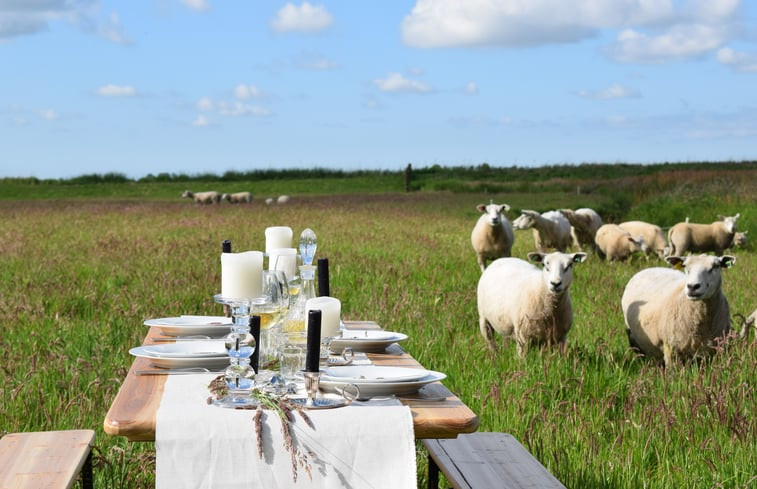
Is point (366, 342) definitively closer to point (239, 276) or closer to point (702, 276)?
point (239, 276)

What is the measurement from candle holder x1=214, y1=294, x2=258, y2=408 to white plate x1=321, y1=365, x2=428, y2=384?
33 cm

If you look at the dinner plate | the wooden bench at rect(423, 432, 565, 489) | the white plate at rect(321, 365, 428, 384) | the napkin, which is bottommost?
the wooden bench at rect(423, 432, 565, 489)

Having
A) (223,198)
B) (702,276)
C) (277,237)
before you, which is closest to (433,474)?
(277,237)

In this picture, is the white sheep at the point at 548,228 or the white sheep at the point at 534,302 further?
the white sheep at the point at 548,228

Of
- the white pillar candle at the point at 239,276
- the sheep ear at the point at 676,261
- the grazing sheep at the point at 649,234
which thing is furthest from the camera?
the grazing sheep at the point at 649,234

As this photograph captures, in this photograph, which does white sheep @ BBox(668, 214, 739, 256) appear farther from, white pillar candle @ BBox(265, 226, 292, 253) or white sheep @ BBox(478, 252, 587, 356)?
white pillar candle @ BBox(265, 226, 292, 253)

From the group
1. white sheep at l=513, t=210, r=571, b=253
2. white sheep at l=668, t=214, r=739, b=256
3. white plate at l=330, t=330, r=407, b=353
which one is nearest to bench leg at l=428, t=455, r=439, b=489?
white plate at l=330, t=330, r=407, b=353

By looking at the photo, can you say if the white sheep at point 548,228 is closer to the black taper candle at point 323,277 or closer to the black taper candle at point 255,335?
the black taper candle at point 323,277

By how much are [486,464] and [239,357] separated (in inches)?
57.0

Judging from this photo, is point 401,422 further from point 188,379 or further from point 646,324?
point 646,324

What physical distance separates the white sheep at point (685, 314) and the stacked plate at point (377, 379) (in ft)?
14.0

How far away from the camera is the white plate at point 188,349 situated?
4.12 metres

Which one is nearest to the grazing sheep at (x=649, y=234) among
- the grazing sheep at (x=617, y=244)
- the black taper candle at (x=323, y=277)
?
the grazing sheep at (x=617, y=244)

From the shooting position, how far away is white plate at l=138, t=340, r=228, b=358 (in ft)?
13.5
